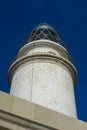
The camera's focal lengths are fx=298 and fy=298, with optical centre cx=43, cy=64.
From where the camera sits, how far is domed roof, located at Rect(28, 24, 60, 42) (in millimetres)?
17953

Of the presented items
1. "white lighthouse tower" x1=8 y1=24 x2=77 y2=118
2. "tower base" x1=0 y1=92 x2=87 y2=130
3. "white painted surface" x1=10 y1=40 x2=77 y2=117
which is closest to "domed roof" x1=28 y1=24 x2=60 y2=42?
"white lighthouse tower" x1=8 y1=24 x2=77 y2=118

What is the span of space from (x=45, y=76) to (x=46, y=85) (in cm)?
60

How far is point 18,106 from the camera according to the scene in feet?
19.0

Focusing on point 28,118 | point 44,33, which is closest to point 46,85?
point 44,33

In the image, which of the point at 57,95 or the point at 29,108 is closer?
the point at 29,108

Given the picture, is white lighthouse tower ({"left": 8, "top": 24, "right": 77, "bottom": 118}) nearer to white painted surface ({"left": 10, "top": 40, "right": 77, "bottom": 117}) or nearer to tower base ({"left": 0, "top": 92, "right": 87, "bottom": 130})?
white painted surface ({"left": 10, "top": 40, "right": 77, "bottom": 117})

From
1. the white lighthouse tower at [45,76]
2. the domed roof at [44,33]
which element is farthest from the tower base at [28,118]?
the domed roof at [44,33]

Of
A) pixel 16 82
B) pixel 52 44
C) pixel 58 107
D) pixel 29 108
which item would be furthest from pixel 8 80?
pixel 29 108

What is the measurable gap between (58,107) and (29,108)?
685 centimetres

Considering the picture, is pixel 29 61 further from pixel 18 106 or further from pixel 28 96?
pixel 18 106

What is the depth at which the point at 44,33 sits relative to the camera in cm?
1845

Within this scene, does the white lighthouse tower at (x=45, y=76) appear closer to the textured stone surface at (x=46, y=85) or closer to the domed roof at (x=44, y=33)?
the textured stone surface at (x=46, y=85)

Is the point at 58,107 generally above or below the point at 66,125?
above

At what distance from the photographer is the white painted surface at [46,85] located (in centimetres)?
1276
